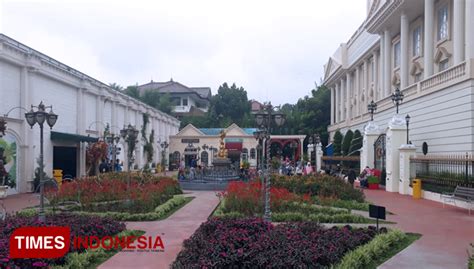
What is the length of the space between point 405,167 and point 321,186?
19.9 feet

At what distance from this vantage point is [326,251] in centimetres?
749

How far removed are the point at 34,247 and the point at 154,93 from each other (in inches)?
2497

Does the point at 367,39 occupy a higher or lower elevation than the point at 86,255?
higher

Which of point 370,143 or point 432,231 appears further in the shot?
point 370,143

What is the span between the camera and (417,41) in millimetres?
31047

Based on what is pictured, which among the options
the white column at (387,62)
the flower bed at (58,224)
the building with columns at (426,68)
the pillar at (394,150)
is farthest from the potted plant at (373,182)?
the flower bed at (58,224)

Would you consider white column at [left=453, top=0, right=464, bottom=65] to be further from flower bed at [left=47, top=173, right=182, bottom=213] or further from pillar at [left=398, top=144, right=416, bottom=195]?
flower bed at [left=47, top=173, right=182, bottom=213]

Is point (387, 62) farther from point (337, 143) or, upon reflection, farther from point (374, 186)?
point (374, 186)

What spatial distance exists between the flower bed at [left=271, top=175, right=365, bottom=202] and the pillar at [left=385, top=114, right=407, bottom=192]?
5098mm

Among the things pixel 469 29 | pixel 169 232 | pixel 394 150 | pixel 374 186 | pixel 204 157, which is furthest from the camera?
pixel 204 157

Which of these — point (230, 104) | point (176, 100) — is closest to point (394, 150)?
point (230, 104)

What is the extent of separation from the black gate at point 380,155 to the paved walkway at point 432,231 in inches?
267

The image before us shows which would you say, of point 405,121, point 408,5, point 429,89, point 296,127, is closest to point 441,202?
point 405,121

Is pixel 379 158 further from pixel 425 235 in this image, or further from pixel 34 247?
pixel 34 247
